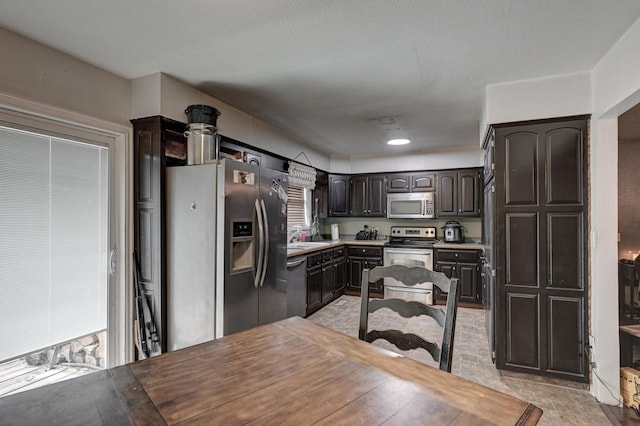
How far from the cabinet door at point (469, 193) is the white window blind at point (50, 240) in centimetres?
471

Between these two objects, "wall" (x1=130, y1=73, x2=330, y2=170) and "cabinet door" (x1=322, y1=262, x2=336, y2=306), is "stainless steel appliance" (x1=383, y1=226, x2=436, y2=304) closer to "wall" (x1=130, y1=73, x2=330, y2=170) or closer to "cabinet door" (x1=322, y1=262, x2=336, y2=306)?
"cabinet door" (x1=322, y1=262, x2=336, y2=306)

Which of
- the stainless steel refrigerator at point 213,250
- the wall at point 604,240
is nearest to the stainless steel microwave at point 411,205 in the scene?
the wall at point 604,240

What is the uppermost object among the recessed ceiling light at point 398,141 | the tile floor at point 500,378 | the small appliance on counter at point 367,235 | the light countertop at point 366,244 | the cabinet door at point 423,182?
the recessed ceiling light at point 398,141

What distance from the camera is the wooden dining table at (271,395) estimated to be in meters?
0.89

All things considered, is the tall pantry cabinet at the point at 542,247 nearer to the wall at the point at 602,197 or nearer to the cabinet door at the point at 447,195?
the wall at the point at 602,197

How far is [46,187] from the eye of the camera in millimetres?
2223

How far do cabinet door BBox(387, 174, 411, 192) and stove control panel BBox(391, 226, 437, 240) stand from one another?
0.70m

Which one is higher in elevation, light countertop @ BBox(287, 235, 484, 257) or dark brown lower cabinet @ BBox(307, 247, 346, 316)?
light countertop @ BBox(287, 235, 484, 257)

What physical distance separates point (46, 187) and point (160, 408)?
2.05 meters

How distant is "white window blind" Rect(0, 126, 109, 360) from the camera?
204 centimetres

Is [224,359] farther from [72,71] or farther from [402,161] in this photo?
[402,161]

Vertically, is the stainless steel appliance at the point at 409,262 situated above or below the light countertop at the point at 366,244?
below

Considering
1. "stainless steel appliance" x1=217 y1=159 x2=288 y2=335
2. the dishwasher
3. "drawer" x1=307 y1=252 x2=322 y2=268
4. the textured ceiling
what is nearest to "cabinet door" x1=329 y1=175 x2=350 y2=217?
"drawer" x1=307 y1=252 x2=322 y2=268

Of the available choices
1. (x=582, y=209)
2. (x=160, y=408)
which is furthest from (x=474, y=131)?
(x=160, y=408)
